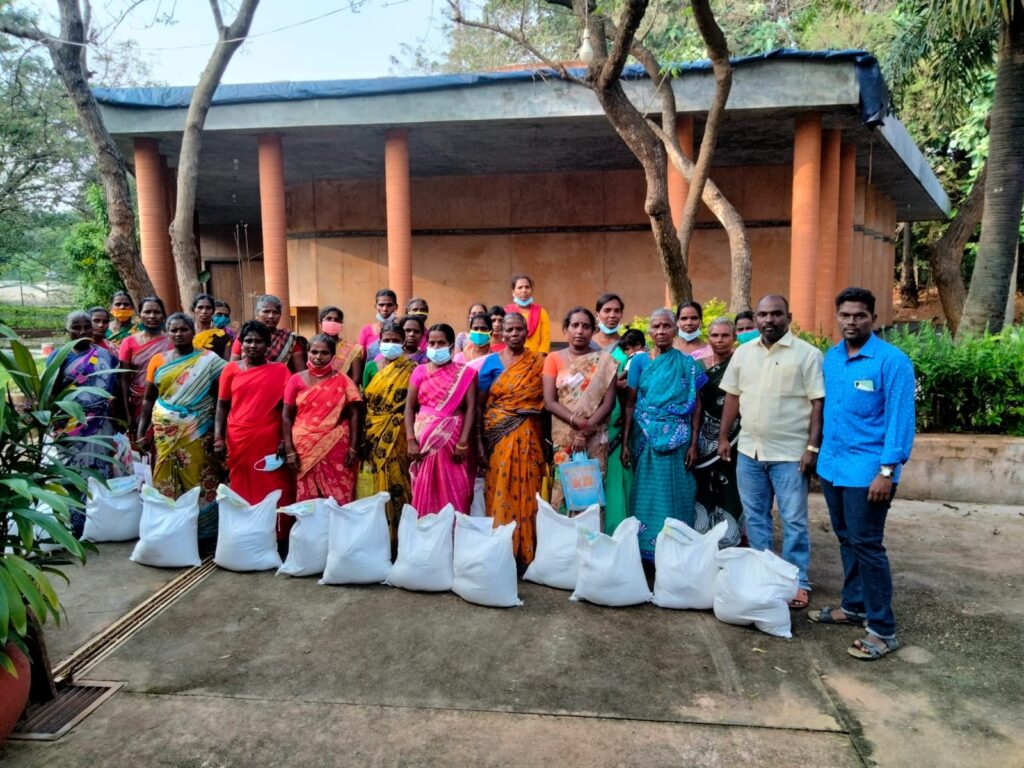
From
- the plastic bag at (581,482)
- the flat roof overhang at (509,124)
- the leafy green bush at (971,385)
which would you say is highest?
the flat roof overhang at (509,124)

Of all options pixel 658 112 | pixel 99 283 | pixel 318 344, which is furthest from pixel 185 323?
pixel 99 283

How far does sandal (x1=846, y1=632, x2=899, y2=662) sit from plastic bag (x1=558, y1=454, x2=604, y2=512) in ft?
4.81

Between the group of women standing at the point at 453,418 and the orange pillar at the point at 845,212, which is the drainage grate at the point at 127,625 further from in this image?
the orange pillar at the point at 845,212

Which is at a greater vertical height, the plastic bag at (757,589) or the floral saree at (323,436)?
the floral saree at (323,436)

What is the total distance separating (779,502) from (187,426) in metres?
3.62

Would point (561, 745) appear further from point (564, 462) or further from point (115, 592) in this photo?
point (115, 592)

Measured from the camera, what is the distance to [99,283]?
14648 mm

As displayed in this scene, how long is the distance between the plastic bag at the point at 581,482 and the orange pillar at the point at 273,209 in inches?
263

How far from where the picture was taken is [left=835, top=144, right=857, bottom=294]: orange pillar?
10.9 metres

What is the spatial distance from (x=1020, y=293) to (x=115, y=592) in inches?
1040

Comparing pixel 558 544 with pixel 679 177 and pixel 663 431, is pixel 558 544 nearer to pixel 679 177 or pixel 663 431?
pixel 663 431

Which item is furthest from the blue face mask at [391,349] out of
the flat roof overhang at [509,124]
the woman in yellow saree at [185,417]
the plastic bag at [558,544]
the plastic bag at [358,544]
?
the flat roof overhang at [509,124]

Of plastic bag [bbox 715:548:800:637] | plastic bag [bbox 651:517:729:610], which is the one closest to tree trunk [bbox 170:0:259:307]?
plastic bag [bbox 651:517:729:610]

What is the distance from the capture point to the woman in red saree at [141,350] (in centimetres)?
528
